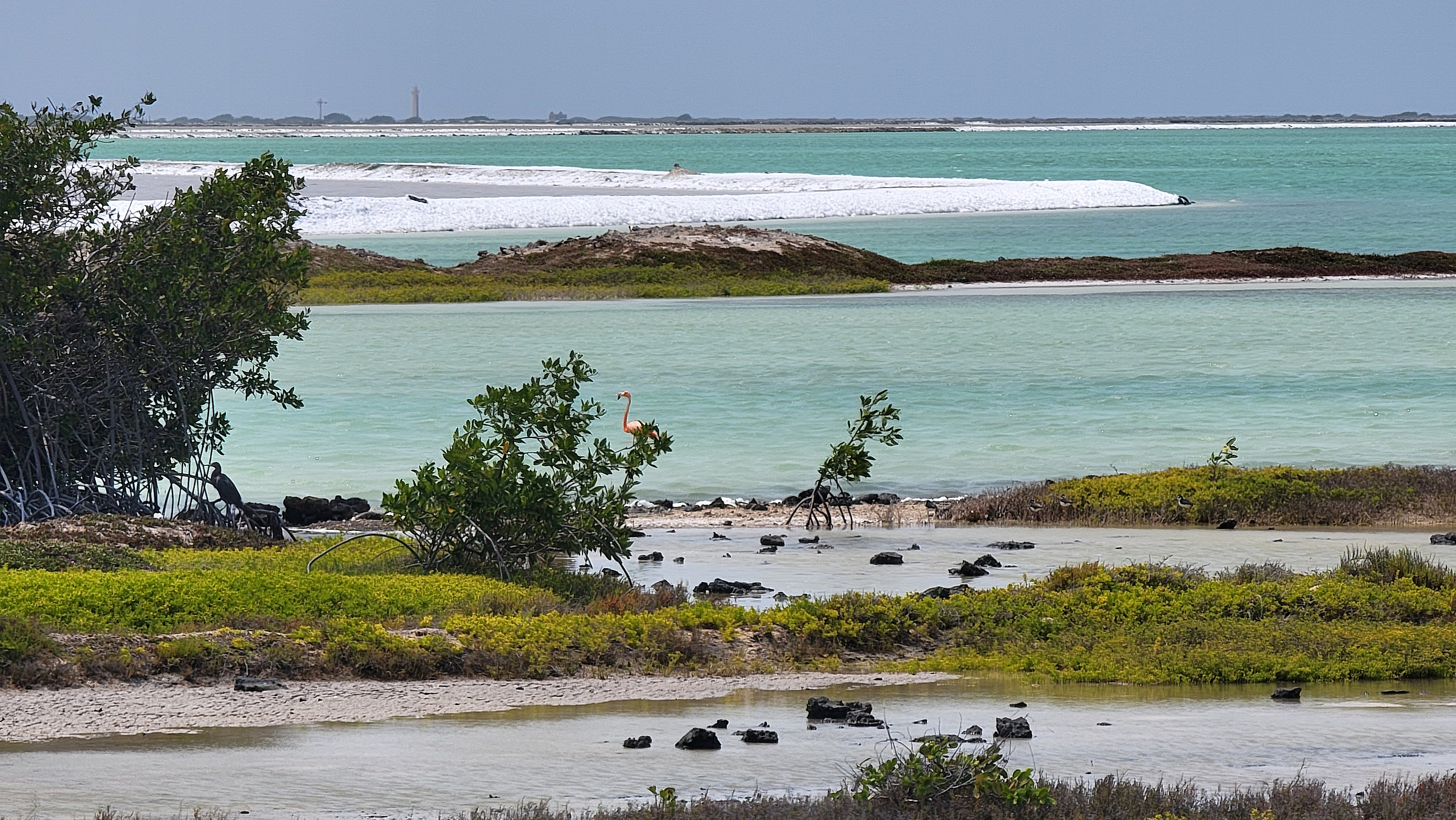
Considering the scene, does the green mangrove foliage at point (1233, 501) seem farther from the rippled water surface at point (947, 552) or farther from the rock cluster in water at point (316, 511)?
the rock cluster in water at point (316, 511)

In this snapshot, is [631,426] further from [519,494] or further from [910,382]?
[910,382]

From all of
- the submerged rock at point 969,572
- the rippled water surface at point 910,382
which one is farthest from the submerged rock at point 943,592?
the rippled water surface at point 910,382

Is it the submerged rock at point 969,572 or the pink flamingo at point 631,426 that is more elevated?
the pink flamingo at point 631,426

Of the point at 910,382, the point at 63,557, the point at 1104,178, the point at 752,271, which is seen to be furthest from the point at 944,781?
the point at 1104,178

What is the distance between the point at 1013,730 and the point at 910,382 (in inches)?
843

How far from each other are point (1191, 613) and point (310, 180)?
107 m

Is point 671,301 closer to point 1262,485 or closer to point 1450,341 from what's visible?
point 1450,341

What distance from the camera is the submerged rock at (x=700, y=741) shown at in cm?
859

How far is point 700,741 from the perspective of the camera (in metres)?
8.59

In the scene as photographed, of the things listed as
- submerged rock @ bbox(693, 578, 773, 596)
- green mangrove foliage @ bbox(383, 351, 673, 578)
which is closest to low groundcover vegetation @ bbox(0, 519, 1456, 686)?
green mangrove foliage @ bbox(383, 351, 673, 578)

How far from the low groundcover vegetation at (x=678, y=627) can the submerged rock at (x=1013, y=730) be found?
1.90 meters

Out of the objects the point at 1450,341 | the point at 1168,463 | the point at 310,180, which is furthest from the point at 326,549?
the point at 310,180

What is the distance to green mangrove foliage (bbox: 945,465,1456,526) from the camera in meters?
17.6

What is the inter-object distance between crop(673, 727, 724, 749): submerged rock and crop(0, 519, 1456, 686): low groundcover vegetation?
2195mm
